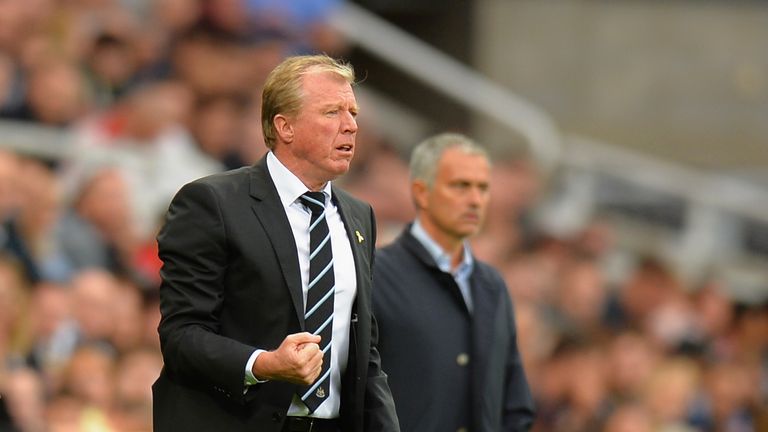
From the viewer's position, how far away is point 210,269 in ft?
12.2

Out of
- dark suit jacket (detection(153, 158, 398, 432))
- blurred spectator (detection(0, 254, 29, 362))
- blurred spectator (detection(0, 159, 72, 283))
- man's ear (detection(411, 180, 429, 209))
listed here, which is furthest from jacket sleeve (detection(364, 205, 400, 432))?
blurred spectator (detection(0, 159, 72, 283))

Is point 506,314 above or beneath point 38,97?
beneath

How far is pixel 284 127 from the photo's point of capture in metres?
3.87

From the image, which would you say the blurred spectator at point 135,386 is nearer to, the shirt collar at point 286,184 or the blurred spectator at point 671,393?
the shirt collar at point 286,184

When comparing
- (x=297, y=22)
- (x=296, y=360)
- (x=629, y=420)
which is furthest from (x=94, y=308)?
(x=296, y=360)

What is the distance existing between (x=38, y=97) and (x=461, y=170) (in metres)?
3.22

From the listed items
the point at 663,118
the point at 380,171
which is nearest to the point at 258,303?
the point at 380,171

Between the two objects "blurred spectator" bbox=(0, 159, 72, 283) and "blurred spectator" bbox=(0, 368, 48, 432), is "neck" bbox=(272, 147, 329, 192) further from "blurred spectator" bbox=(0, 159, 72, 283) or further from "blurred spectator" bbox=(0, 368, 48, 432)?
"blurred spectator" bbox=(0, 159, 72, 283)

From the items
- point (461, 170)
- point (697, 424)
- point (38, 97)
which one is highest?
point (38, 97)

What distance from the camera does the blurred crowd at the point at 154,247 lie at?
23.4ft

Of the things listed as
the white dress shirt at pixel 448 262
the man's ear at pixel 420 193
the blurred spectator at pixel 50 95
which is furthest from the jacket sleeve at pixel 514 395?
the blurred spectator at pixel 50 95

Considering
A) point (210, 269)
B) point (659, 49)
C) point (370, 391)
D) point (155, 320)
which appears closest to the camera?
point (210, 269)

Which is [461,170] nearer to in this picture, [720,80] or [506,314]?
[506,314]

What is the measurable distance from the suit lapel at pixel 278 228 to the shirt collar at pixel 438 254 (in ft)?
4.89
